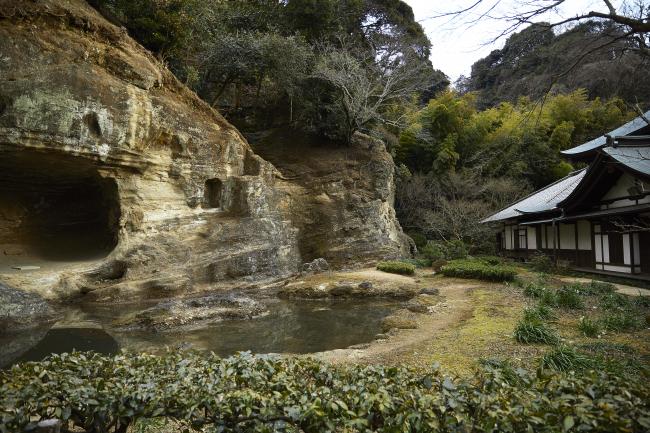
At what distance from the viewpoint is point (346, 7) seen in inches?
1006

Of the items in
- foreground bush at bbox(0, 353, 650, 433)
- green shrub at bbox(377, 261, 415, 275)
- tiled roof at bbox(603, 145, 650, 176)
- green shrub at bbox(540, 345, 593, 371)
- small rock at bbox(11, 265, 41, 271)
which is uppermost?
tiled roof at bbox(603, 145, 650, 176)

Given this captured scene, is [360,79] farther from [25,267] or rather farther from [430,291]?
[25,267]

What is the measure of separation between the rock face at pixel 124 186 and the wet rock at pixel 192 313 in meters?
2.79

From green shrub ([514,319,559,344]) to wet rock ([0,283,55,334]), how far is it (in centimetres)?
1192

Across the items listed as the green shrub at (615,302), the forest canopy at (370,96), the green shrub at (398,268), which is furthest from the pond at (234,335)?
the forest canopy at (370,96)

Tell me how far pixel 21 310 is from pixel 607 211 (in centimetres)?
1940

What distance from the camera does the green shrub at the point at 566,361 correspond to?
18.1ft

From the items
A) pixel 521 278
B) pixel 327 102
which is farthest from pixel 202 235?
pixel 521 278

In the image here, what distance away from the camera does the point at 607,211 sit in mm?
13711

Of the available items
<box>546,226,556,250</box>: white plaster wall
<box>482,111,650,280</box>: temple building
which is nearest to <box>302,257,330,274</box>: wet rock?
<box>482,111,650,280</box>: temple building

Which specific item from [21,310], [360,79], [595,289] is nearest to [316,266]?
[360,79]

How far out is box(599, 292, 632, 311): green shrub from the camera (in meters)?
9.45

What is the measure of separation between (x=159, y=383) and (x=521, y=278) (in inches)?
621

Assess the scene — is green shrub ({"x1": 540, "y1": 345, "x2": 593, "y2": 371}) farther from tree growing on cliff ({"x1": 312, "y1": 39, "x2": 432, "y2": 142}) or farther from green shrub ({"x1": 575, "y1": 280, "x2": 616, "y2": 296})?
tree growing on cliff ({"x1": 312, "y1": 39, "x2": 432, "y2": 142})
